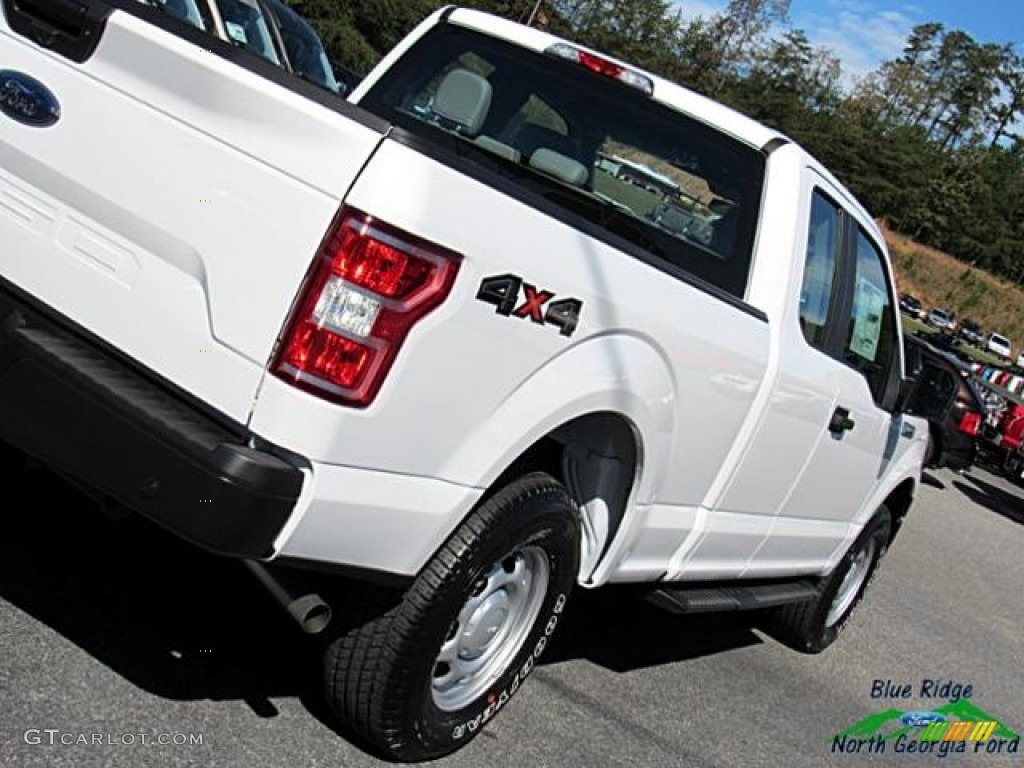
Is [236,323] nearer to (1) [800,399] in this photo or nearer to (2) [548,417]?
(2) [548,417]

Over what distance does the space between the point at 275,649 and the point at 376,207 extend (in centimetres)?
185

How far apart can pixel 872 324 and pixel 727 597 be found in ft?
4.73

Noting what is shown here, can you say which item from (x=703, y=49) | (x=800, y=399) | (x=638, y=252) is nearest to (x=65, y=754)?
(x=638, y=252)

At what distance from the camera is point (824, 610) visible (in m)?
6.21

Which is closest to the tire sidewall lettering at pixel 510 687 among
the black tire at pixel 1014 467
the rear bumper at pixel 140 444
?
the rear bumper at pixel 140 444

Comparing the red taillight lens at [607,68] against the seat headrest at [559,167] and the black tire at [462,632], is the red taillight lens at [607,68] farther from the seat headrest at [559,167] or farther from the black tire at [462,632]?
the black tire at [462,632]

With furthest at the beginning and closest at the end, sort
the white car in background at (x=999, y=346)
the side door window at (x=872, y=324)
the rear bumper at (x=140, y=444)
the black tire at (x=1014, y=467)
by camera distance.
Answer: the white car in background at (x=999, y=346) < the black tire at (x=1014, y=467) < the side door window at (x=872, y=324) < the rear bumper at (x=140, y=444)

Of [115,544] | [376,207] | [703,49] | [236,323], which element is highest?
[703,49]

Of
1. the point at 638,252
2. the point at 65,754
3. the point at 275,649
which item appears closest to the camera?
the point at 65,754

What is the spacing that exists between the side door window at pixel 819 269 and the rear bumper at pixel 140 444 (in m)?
2.49

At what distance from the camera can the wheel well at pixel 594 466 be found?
12.3ft

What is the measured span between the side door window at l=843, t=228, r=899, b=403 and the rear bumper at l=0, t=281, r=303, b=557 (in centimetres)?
301

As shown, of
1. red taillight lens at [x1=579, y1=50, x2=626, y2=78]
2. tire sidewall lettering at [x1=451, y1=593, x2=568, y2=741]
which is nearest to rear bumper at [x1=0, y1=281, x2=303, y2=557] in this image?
tire sidewall lettering at [x1=451, y1=593, x2=568, y2=741]

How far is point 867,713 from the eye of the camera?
5785 mm
